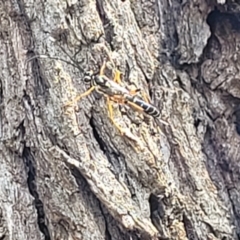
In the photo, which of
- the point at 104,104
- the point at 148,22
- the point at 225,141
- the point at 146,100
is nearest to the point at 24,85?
→ the point at 104,104

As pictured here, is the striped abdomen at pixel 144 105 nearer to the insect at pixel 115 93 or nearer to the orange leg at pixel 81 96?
the insect at pixel 115 93

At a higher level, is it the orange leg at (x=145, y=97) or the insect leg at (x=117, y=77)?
the insect leg at (x=117, y=77)

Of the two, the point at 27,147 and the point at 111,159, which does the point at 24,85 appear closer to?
the point at 27,147

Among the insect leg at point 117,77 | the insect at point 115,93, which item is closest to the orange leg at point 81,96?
the insect at point 115,93

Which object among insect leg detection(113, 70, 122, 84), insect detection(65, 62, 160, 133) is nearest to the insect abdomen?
insect detection(65, 62, 160, 133)

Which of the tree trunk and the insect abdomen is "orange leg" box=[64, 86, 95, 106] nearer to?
the tree trunk

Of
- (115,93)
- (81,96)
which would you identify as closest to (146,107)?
(115,93)

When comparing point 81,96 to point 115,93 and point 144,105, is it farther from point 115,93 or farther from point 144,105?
point 144,105
